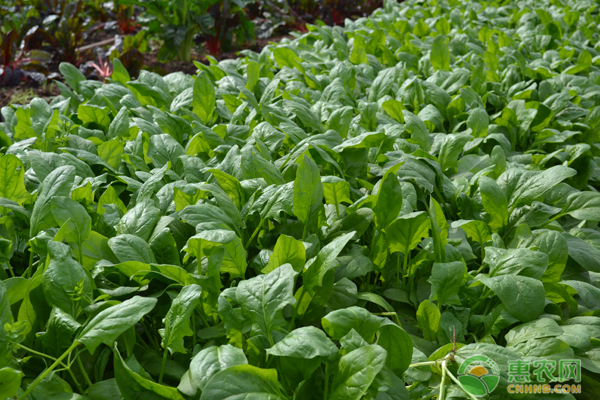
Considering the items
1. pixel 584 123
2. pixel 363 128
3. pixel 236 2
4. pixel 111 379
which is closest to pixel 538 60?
pixel 584 123

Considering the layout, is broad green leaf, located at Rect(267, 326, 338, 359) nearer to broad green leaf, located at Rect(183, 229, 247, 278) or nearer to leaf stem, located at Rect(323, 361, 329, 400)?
leaf stem, located at Rect(323, 361, 329, 400)

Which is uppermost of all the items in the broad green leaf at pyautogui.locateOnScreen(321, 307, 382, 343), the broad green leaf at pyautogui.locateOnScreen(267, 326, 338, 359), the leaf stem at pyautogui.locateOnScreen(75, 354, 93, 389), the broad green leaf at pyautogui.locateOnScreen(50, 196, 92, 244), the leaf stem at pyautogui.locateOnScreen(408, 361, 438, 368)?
the broad green leaf at pyautogui.locateOnScreen(50, 196, 92, 244)

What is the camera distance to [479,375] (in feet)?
4.10

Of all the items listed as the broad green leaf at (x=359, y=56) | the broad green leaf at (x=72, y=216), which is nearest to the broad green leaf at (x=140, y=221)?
the broad green leaf at (x=72, y=216)

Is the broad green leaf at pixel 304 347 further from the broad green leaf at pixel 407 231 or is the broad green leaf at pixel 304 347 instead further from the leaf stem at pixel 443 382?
the broad green leaf at pixel 407 231

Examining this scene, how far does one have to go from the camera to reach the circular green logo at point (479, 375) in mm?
1234

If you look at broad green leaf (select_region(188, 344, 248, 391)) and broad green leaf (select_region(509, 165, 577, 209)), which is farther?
broad green leaf (select_region(509, 165, 577, 209))

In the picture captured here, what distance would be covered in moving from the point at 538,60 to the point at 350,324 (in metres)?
3.13

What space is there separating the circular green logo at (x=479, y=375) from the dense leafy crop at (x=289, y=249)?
0.09 feet

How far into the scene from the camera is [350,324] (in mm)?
1277

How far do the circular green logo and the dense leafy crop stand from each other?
0.03 meters

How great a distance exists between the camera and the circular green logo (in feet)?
4.05

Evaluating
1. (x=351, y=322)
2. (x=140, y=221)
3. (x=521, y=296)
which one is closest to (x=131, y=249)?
(x=140, y=221)

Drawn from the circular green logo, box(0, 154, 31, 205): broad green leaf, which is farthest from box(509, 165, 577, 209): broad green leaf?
box(0, 154, 31, 205): broad green leaf
